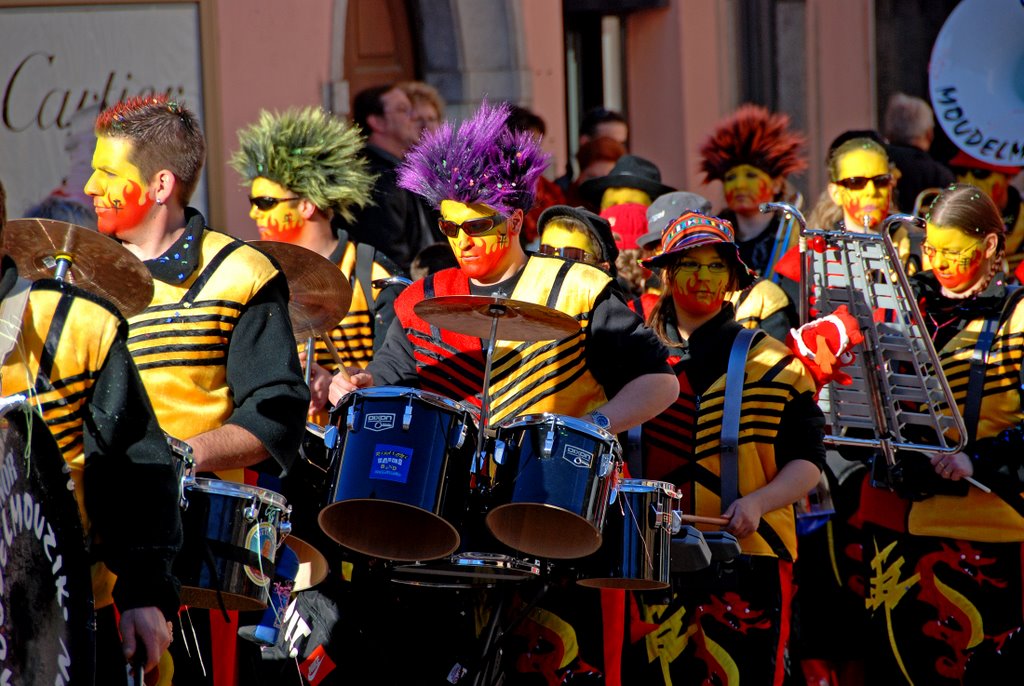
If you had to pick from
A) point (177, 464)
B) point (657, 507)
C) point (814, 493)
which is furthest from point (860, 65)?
point (177, 464)

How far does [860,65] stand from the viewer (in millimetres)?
13016

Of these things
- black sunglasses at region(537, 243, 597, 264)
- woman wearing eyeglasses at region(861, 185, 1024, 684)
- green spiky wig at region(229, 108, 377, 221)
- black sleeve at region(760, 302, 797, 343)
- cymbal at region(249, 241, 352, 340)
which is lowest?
woman wearing eyeglasses at region(861, 185, 1024, 684)

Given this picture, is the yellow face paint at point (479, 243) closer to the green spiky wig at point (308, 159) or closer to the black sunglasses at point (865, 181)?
Answer: the green spiky wig at point (308, 159)

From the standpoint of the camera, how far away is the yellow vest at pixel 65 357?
3535mm

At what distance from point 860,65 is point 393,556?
30.5 ft

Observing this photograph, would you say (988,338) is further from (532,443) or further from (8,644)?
(8,644)

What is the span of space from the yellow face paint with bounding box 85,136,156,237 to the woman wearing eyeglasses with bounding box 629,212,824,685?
1912mm

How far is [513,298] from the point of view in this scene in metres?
5.00

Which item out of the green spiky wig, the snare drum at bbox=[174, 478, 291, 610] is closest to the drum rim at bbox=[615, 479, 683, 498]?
the snare drum at bbox=[174, 478, 291, 610]

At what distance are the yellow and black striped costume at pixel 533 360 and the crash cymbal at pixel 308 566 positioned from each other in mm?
602

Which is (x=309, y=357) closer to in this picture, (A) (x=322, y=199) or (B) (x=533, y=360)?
(A) (x=322, y=199)

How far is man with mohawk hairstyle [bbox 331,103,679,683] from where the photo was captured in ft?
16.4

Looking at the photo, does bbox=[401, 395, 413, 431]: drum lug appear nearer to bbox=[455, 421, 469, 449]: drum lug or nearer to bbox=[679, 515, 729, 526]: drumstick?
bbox=[455, 421, 469, 449]: drum lug

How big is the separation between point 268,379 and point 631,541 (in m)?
1.09
